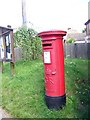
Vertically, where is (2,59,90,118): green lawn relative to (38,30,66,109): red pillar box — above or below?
below

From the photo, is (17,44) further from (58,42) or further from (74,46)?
(58,42)

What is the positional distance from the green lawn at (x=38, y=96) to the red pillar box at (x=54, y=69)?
0.83 ft

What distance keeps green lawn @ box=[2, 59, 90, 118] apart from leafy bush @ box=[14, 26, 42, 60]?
16.8 ft

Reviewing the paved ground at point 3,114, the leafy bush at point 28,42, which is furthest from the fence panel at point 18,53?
the paved ground at point 3,114

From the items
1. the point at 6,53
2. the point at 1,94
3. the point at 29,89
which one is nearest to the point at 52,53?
the point at 29,89

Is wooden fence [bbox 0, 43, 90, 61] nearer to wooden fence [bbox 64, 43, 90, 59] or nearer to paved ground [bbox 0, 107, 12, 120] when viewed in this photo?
wooden fence [bbox 64, 43, 90, 59]

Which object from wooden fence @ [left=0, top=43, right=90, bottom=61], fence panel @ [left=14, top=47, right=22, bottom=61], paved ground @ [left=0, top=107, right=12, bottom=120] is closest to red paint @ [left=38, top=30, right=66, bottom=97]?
paved ground @ [left=0, top=107, right=12, bottom=120]

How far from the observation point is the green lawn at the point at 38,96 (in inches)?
214

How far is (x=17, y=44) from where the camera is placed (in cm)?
1441

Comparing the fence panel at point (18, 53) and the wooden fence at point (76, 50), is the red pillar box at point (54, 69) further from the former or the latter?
the wooden fence at point (76, 50)

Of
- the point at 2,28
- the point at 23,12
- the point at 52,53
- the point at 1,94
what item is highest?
the point at 23,12

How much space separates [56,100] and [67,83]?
1637 millimetres

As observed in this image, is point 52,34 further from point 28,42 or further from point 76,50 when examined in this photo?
point 76,50

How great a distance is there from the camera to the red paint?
546cm
